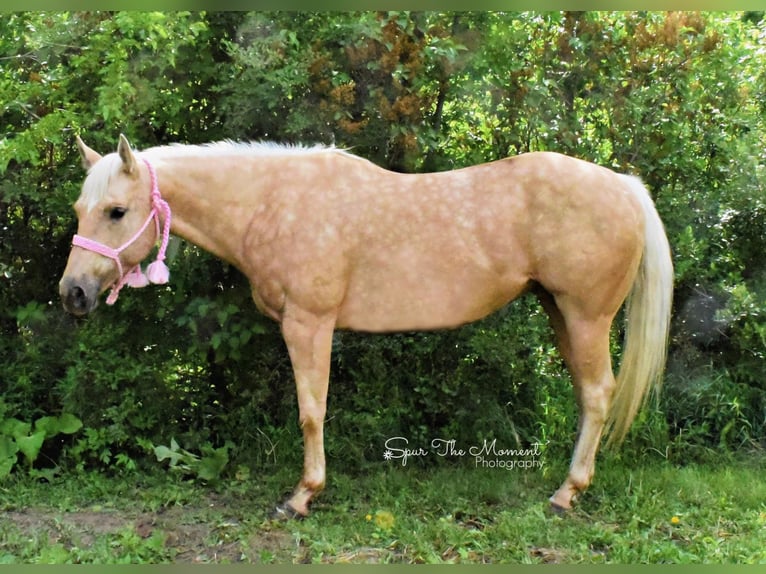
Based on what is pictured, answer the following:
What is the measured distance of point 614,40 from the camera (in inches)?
197

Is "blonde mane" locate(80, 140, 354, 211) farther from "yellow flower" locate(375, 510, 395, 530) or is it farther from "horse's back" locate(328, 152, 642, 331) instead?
"yellow flower" locate(375, 510, 395, 530)

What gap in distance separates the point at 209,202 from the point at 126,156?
1.63ft

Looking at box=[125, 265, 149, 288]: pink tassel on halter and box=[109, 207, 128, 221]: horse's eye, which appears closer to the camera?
box=[109, 207, 128, 221]: horse's eye

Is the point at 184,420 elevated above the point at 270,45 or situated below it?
below

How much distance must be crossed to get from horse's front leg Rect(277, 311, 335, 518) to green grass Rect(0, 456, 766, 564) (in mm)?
285

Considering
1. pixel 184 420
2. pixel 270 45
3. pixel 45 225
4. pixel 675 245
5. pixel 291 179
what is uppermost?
pixel 270 45

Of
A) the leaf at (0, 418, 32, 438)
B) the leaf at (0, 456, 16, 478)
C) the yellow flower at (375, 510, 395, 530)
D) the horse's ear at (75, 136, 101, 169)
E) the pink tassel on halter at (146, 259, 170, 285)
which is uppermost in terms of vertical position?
the horse's ear at (75, 136, 101, 169)

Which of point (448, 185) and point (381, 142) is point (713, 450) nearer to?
point (448, 185)

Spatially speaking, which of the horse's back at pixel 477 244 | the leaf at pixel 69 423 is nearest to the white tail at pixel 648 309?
the horse's back at pixel 477 244

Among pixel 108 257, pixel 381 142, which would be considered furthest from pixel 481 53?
pixel 108 257

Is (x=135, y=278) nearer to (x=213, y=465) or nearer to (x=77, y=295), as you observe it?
(x=77, y=295)

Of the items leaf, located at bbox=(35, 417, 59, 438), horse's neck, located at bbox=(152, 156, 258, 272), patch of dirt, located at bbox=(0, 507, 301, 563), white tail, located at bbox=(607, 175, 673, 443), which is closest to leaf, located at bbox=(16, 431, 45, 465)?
leaf, located at bbox=(35, 417, 59, 438)

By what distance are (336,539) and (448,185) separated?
1924mm

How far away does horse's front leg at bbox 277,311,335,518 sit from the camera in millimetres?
3982
